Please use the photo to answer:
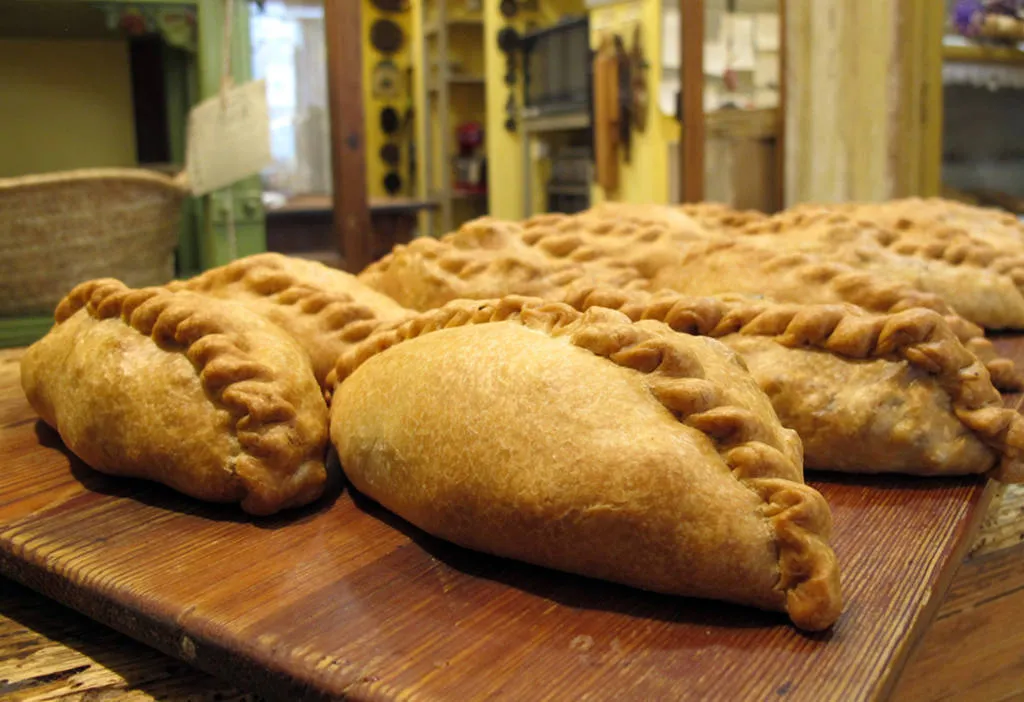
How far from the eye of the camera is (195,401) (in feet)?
3.75

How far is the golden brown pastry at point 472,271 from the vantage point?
1.71m

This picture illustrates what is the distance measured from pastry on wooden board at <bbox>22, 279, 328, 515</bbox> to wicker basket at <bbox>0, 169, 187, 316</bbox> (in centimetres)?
86

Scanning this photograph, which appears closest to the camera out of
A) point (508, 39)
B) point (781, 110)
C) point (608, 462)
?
point (608, 462)

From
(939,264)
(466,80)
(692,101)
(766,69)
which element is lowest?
(939,264)

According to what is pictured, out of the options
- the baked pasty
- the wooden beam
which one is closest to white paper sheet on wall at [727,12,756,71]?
the wooden beam

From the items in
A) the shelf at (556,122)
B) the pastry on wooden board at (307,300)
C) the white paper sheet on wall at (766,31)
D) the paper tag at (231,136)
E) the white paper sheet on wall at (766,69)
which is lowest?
the pastry on wooden board at (307,300)

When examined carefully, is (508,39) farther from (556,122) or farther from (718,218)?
(718,218)

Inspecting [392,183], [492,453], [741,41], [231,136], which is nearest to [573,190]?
[741,41]

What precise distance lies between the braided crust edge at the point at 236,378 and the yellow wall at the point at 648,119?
354cm

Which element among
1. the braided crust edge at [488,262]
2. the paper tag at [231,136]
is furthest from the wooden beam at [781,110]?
the paper tag at [231,136]

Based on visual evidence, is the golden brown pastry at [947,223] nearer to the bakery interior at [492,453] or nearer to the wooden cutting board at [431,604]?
the bakery interior at [492,453]

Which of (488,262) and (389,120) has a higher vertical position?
(389,120)

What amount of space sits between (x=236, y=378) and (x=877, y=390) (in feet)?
2.60

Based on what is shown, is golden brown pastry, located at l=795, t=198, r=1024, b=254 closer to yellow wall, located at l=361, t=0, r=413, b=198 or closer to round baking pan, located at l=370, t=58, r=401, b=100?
yellow wall, located at l=361, t=0, r=413, b=198
